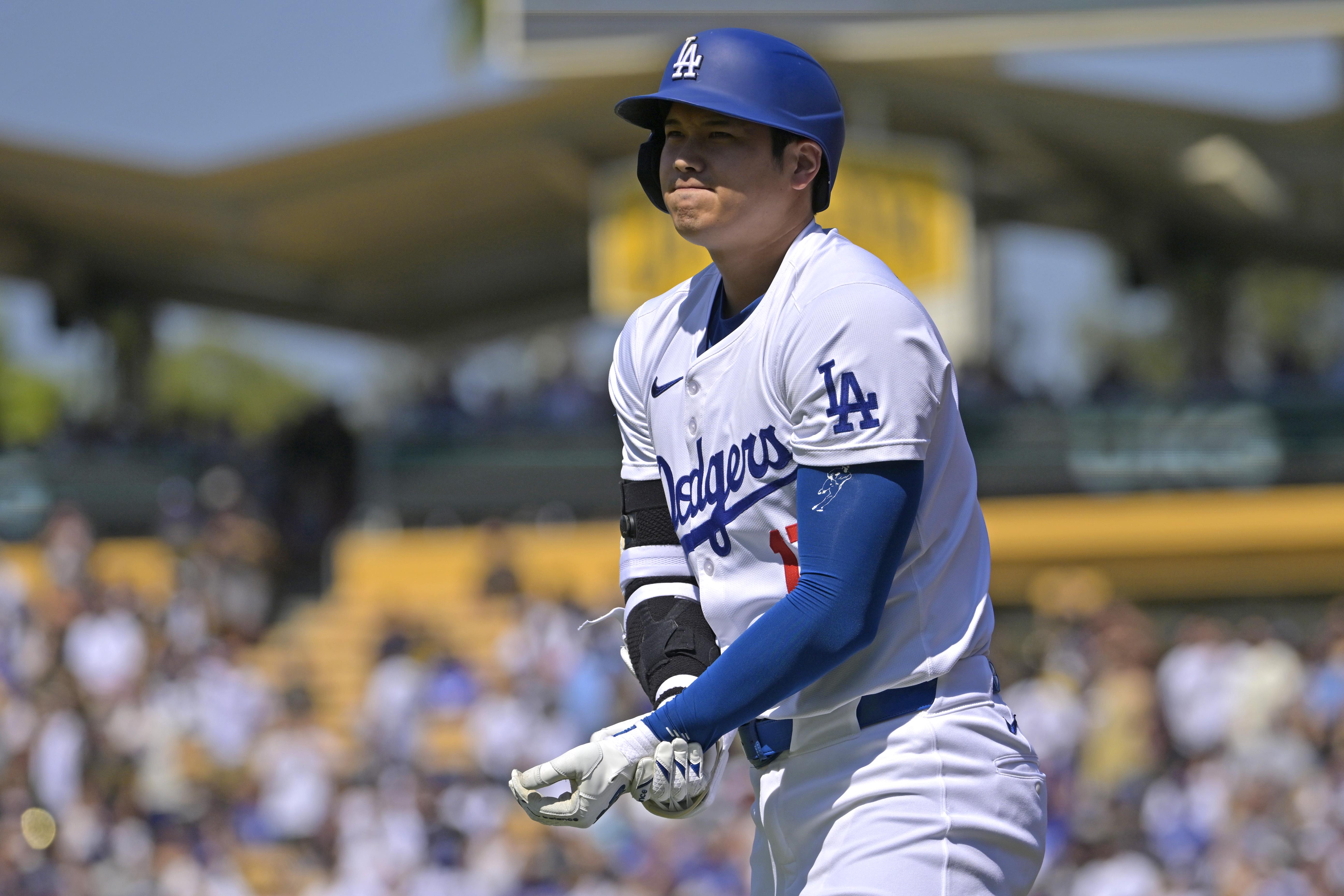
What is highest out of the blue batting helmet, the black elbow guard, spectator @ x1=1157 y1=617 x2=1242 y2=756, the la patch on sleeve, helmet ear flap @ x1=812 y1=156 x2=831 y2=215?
the blue batting helmet

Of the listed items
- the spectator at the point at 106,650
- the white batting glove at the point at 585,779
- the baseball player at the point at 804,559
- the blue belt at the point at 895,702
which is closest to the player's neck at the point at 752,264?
the baseball player at the point at 804,559

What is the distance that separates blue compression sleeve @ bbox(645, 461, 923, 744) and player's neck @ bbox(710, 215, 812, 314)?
1.53ft

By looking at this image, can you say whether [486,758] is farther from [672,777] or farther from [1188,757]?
[672,777]

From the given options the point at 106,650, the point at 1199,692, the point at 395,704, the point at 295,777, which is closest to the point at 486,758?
the point at 395,704

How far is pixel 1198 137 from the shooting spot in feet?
58.3

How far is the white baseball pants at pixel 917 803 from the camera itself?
101 inches

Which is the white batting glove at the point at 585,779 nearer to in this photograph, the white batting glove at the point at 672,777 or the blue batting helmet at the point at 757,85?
the white batting glove at the point at 672,777

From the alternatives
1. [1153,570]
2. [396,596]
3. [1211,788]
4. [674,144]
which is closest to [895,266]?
[1153,570]

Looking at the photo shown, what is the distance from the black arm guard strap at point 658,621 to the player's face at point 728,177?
0.51 metres

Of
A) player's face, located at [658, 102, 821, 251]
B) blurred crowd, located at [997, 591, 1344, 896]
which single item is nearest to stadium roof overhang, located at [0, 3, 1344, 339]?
blurred crowd, located at [997, 591, 1344, 896]

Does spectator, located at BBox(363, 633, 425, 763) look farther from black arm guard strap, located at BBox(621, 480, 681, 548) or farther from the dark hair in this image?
the dark hair

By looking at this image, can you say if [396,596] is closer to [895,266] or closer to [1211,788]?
[895,266]

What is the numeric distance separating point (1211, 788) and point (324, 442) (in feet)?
37.9

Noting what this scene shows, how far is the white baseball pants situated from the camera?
2568 millimetres
